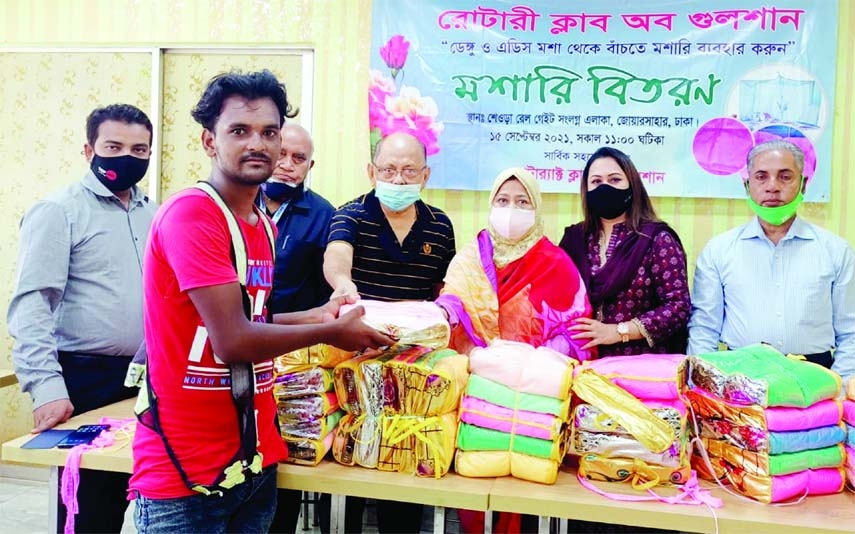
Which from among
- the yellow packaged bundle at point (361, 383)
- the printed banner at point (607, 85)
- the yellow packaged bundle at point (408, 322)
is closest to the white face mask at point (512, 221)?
the yellow packaged bundle at point (408, 322)

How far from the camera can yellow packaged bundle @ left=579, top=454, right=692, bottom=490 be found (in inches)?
65.8

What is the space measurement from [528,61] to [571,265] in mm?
1445

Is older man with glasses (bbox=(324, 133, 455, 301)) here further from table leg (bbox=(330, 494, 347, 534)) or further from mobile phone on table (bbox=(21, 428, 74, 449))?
mobile phone on table (bbox=(21, 428, 74, 449))

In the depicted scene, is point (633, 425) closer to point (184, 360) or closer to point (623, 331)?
point (623, 331)

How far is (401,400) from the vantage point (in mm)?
1743

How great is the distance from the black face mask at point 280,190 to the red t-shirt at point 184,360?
1105mm

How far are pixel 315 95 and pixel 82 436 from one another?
2.22 m

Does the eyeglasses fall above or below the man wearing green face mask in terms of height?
above

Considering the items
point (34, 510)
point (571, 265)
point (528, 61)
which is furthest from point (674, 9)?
point (34, 510)

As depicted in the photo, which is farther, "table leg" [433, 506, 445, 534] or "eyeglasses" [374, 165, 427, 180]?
"eyeglasses" [374, 165, 427, 180]

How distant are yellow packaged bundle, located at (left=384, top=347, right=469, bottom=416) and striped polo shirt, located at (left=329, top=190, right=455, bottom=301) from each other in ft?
1.75

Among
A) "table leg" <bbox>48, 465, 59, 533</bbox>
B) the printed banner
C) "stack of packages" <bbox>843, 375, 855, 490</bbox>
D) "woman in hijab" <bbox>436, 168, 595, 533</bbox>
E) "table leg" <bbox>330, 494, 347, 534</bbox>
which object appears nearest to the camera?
"stack of packages" <bbox>843, 375, 855, 490</bbox>

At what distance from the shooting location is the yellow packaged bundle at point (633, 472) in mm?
1671

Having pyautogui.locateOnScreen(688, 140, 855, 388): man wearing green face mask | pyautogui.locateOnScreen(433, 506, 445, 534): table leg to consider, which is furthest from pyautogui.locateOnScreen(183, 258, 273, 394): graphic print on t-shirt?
pyautogui.locateOnScreen(688, 140, 855, 388): man wearing green face mask
